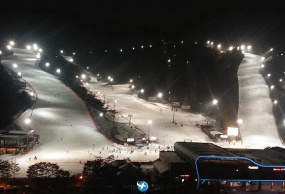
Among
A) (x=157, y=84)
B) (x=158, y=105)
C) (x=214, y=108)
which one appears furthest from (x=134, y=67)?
(x=214, y=108)

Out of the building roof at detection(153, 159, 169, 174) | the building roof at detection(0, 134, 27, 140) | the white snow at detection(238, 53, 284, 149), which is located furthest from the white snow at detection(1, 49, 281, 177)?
the building roof at detection(153, 159, 169, 174)

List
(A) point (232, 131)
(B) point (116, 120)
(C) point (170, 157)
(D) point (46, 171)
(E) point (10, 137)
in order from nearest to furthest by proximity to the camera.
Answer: (D) point (46, 171) < (C) point (170, 157) < (E) point (10, 137) < (A) point (232, 131) < (B) point (116, 120)

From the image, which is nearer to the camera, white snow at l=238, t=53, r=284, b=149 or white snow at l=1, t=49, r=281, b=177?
white snow at l=1, t=49, r=281, b=177

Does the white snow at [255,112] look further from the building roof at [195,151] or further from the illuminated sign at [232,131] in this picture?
the building roof at [195,151]

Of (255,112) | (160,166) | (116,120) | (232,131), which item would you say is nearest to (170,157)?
(160,166)

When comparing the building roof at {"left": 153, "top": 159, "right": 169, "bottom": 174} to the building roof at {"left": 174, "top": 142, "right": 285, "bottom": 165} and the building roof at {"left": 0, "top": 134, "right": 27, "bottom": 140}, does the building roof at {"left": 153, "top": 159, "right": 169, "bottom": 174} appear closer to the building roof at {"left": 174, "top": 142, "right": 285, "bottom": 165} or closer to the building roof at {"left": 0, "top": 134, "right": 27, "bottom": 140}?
the building roof at {"left": 174, "top": 142, "right": 285, "bottom": 165}

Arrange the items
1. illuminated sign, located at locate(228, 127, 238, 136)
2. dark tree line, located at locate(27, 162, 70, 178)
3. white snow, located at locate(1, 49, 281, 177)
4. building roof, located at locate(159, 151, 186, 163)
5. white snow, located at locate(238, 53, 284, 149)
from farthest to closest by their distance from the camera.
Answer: white snow, located at locate(238, 53, 284, 149), illuminated sign, located at locate(228, 127, 238, 136), white snow, located at locate(1, 49, 281, 177), building roof, located at locate(159, 151, 186, 163), dark tree line, located at locate(27, 162, 70, 178)

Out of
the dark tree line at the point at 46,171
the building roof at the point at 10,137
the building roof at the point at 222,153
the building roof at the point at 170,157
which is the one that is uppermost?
the building roof at the point at 10,137

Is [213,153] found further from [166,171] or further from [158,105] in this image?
[158,105]

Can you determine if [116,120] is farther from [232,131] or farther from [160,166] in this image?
[160,166]

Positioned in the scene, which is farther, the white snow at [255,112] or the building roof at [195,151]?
the white snow at [255,112]

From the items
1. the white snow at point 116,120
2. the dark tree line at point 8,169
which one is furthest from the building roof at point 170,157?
the dark tree line at point 8,169
